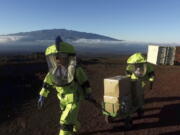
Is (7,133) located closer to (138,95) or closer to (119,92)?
(119,92)

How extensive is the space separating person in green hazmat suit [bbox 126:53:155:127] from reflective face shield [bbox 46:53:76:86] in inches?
95.4

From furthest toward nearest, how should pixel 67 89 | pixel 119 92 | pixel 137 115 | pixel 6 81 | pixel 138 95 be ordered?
pixel 6 81
pixel 137 115
pixel 138 95
pixel 119 92
pixel 67 89

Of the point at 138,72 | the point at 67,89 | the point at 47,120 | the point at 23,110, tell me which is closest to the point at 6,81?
the point at 23,110

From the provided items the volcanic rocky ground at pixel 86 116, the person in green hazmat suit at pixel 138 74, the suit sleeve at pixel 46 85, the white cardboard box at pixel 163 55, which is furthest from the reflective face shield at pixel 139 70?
the white cardboard box at pixel 163 55

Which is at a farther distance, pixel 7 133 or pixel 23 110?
pixel 23 110

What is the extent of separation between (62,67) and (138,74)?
3.55 m

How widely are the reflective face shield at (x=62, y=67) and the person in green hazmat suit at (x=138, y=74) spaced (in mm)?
2422

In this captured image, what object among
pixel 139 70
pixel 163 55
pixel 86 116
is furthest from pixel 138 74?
pixel 163 55

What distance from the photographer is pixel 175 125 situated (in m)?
8.12

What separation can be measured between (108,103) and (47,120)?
2222mm

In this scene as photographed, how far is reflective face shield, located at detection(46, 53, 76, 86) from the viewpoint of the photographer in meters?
6.50

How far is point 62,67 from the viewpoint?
6.62 metres

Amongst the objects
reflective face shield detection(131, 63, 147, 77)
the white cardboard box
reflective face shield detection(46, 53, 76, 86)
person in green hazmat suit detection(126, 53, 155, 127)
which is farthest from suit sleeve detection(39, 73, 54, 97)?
the white cardboard box

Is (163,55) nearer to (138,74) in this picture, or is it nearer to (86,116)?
(138,74)
